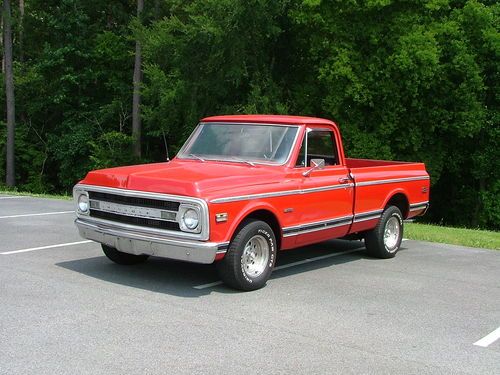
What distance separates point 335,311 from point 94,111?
32.2m

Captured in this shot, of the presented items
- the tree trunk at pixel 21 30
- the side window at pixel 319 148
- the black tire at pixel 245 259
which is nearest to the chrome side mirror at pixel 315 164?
the side window at pixel 319 148

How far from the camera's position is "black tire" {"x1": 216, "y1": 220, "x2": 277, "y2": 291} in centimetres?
672

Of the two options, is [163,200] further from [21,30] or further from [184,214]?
[21,30]

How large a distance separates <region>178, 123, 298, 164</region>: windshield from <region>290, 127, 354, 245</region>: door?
0.26m

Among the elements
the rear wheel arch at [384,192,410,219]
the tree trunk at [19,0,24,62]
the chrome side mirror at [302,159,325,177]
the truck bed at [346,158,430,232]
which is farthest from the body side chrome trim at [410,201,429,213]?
the tree trunk at [19,0,24,62]

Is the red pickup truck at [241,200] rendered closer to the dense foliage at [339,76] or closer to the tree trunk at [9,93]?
the dense foliage at [339,76]

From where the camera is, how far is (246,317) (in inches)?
234

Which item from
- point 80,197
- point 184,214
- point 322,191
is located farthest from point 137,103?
point 184,214

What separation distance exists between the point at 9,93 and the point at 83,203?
31.1 meters

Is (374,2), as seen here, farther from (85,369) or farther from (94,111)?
(85,369)

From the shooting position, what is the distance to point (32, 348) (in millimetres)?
4895

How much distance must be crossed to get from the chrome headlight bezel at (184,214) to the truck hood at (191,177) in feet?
0.41

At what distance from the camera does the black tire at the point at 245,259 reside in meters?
6.72

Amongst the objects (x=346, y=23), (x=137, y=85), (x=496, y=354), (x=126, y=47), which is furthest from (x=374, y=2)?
(x=496, y=354)
